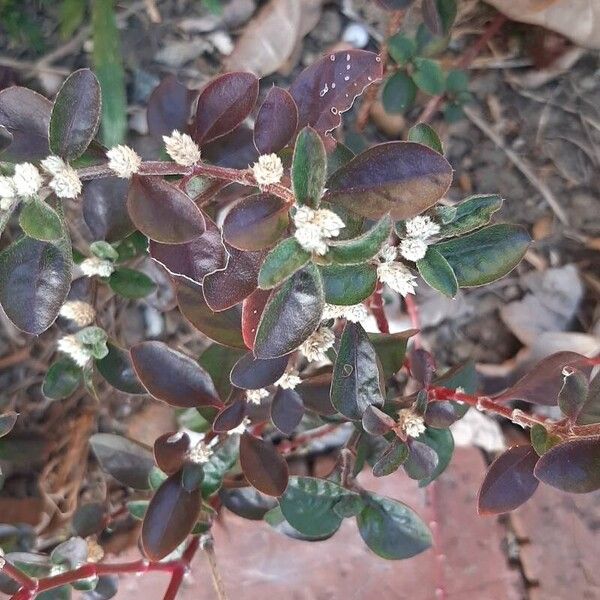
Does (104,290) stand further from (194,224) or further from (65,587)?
(194,224)

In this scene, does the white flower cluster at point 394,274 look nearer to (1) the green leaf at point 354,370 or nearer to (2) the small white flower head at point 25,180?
(1) the green leaf at point 354,370

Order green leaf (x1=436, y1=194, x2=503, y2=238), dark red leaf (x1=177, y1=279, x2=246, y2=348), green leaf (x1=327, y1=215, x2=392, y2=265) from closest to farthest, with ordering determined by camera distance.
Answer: green leaf (x1=327, y1=215, x2=392, y2=265) < green leaf (x1=436, y1=194, x2=503, y2=238) < dark red leaf (x1=177, y1=279, x2=246, y2=348)

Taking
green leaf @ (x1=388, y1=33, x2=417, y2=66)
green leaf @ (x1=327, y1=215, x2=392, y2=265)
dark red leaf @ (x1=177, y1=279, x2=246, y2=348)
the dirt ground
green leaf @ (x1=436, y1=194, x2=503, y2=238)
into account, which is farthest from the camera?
the dirt ground

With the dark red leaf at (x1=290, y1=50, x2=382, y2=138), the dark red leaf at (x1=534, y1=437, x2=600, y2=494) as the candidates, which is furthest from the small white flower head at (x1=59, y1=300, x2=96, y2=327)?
the dark red leaf at (x1=534, y1=437, x2=600, y2=494)

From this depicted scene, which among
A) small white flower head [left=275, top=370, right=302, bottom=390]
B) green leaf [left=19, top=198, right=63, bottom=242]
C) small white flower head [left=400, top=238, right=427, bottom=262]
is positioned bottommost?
small white flower head [left=275, top=370, right=302, bottom=390]

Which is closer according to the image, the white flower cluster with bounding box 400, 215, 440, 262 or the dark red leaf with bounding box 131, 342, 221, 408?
the white flower cluster with bounding box 400, 215, 440, 262

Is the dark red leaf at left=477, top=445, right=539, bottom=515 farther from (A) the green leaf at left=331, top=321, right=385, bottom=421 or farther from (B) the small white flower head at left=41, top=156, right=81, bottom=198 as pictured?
(B) the small white flower head at left=41, top=156, right=81, bottom=198

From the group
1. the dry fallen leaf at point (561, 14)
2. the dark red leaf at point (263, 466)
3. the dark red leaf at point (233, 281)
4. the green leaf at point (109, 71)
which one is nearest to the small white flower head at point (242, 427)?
the dark red leaf at point (263, 466)

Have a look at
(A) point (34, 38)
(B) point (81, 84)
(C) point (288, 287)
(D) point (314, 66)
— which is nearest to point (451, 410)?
(C) point (288, 287)
